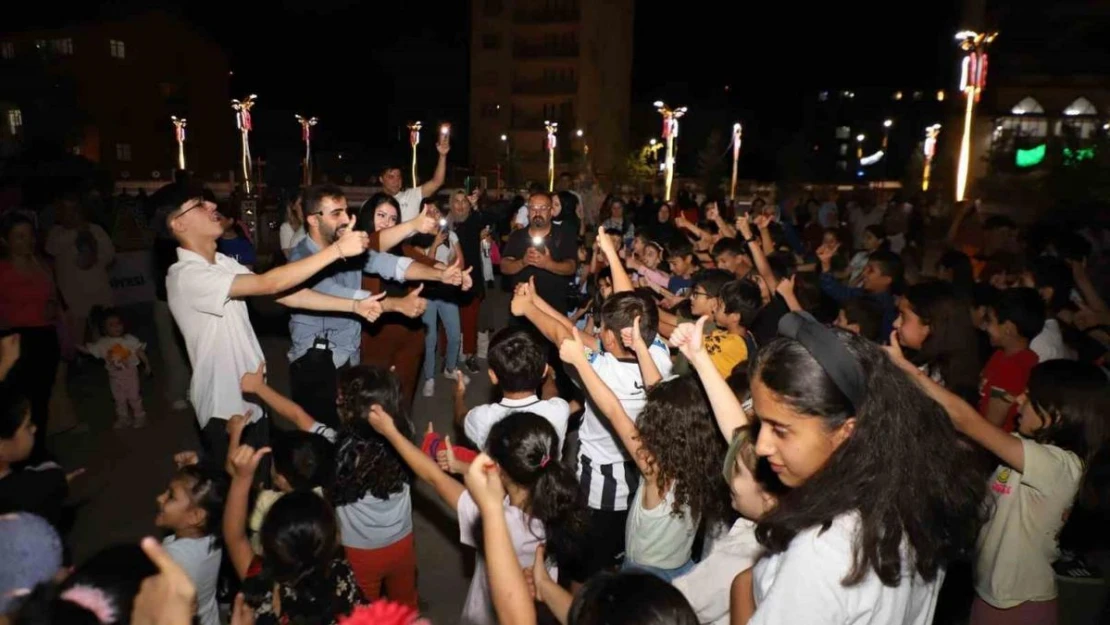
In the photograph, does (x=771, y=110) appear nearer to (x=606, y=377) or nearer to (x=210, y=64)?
(x=210, y=64)

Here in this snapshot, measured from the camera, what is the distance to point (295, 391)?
14.6 ft

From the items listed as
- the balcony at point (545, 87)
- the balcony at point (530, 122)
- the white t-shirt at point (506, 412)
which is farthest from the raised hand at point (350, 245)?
the balcony at point (545, 87)

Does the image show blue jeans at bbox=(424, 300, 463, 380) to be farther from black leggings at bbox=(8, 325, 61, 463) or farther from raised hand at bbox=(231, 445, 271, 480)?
raised hand at bbox=(231, 445, 271, 480)

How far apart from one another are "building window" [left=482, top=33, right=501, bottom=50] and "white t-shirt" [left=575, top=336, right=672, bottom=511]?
49326 millimetres

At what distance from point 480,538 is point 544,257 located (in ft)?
13.7

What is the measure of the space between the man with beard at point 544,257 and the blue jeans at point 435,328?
33.4 inches

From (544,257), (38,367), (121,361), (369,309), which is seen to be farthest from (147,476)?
(544,257)

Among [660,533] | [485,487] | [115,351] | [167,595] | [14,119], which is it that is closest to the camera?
[167,595]

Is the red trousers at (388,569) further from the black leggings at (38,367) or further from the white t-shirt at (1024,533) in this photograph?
the black leggings at (38,367)

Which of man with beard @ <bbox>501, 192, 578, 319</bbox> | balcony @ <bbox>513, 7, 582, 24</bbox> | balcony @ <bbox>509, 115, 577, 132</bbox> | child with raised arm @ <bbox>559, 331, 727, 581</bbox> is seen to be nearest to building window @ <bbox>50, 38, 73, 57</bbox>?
balcony @ <bbox>509, 115, 577, 132</bbox>

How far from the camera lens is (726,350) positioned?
4.39 m

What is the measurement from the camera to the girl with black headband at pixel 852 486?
5.67 ft

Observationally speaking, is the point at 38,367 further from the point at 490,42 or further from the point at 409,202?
the point at 490,42

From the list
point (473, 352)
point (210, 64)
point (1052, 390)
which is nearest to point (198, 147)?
point (210, 64)
